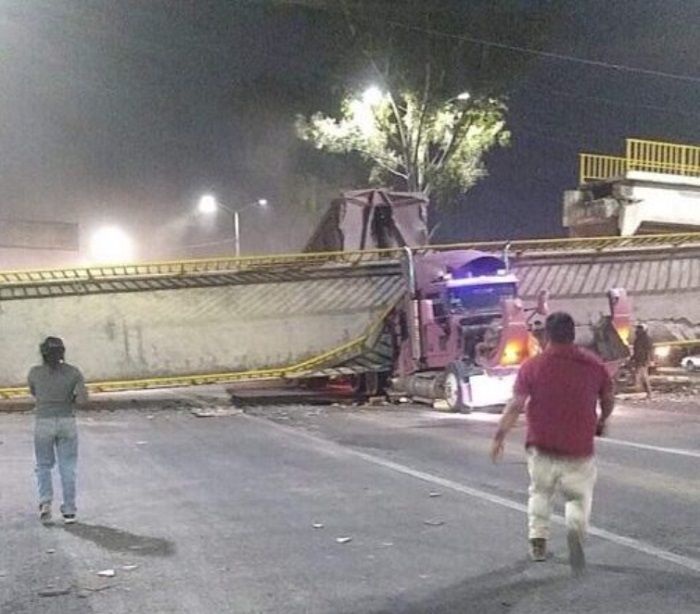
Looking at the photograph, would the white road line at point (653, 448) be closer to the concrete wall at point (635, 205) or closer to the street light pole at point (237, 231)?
the concrete wall at point (635, 205)

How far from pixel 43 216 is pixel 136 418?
36.6 metres

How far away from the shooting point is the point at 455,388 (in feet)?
59.0

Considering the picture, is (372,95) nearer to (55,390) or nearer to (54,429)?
(55,390)

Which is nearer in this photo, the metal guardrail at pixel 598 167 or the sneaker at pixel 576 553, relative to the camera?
the sneaker at pixel 576 553

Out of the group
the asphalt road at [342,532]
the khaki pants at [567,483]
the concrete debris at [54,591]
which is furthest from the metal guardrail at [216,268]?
the concrete debris at [54,591]

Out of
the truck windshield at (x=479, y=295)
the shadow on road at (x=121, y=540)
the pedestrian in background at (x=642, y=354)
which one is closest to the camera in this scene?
the shadow on road at (x=121, y=540)

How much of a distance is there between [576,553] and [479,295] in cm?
1247

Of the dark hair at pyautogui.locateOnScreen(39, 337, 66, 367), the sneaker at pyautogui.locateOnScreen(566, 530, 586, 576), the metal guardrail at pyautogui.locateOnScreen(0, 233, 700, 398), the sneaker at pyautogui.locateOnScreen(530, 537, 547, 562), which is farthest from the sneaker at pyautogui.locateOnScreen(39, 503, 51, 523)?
the metal guardrail at pyautogui.locateOnScreen(0, 233, 700, 398)

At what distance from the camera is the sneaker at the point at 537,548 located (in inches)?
269

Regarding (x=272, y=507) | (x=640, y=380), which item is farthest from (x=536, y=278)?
(x=272, y=507)

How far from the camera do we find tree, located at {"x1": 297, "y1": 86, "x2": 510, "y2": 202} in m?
34.6

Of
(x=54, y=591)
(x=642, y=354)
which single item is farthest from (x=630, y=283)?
(x=54, y=591)

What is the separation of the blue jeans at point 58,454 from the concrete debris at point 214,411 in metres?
10.6

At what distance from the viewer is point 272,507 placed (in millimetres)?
9250
